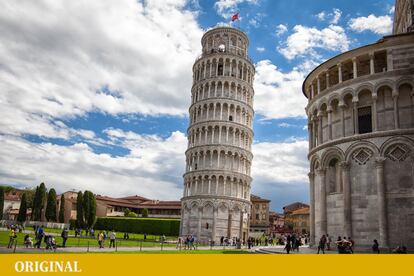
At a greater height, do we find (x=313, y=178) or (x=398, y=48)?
(x=398, y=48)

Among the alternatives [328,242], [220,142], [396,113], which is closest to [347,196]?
[328,242]

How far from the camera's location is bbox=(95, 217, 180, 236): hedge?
74.4 m

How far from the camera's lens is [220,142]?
62.2 metres

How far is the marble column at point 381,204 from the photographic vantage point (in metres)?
24.6

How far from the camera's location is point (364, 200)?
26.3m

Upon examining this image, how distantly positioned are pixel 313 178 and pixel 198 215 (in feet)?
A: 101

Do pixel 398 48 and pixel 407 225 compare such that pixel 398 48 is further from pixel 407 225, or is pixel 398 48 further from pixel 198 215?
pixel 198 215

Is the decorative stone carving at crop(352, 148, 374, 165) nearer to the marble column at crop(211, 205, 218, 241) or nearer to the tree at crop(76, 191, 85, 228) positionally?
the marble column at crop(211, 205, 218, 241)

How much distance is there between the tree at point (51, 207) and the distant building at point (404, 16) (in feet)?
219

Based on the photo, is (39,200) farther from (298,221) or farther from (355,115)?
(298,221)

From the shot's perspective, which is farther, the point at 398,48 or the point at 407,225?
the point at 398,48

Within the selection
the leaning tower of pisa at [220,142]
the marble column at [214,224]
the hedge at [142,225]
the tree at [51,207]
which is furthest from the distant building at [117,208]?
the marble column at [214,224]

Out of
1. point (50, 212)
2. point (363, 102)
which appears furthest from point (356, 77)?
point (50, 212)

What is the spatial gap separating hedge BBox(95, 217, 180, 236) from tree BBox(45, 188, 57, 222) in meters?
11.5
